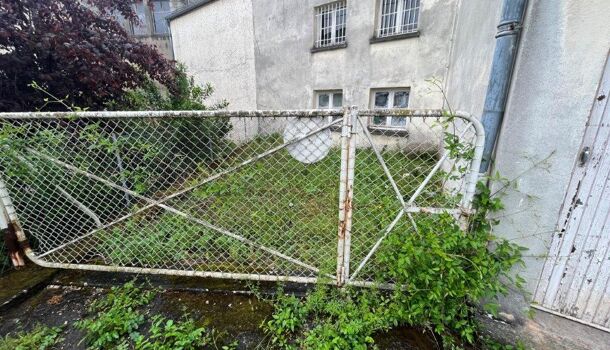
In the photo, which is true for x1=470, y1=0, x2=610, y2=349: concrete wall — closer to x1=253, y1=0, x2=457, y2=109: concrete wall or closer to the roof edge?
x1=253, y1=0, x2=457, y2=109: concrete wall

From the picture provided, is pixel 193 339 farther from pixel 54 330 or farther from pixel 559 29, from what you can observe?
pixel 559 29

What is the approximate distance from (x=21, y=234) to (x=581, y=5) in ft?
15.2

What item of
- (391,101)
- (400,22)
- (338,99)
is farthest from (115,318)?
(400,22)

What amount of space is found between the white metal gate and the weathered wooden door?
59cm

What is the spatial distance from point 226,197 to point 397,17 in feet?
19.7

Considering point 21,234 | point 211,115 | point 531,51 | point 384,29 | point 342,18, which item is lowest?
point 21,234

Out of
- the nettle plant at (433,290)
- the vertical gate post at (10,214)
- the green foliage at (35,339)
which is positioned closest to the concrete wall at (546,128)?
the nettle plant at (433,290)

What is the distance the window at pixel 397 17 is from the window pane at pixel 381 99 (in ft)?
4.63

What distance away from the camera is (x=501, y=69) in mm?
1579

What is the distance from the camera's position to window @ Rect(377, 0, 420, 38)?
5.77 m

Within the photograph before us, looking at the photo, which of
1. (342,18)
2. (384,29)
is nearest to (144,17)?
(342,18)

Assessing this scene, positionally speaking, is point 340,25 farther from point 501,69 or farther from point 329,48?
point 501,69

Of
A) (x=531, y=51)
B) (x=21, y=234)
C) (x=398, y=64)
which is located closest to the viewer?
(x=531, y=51)

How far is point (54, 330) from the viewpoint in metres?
1.89
